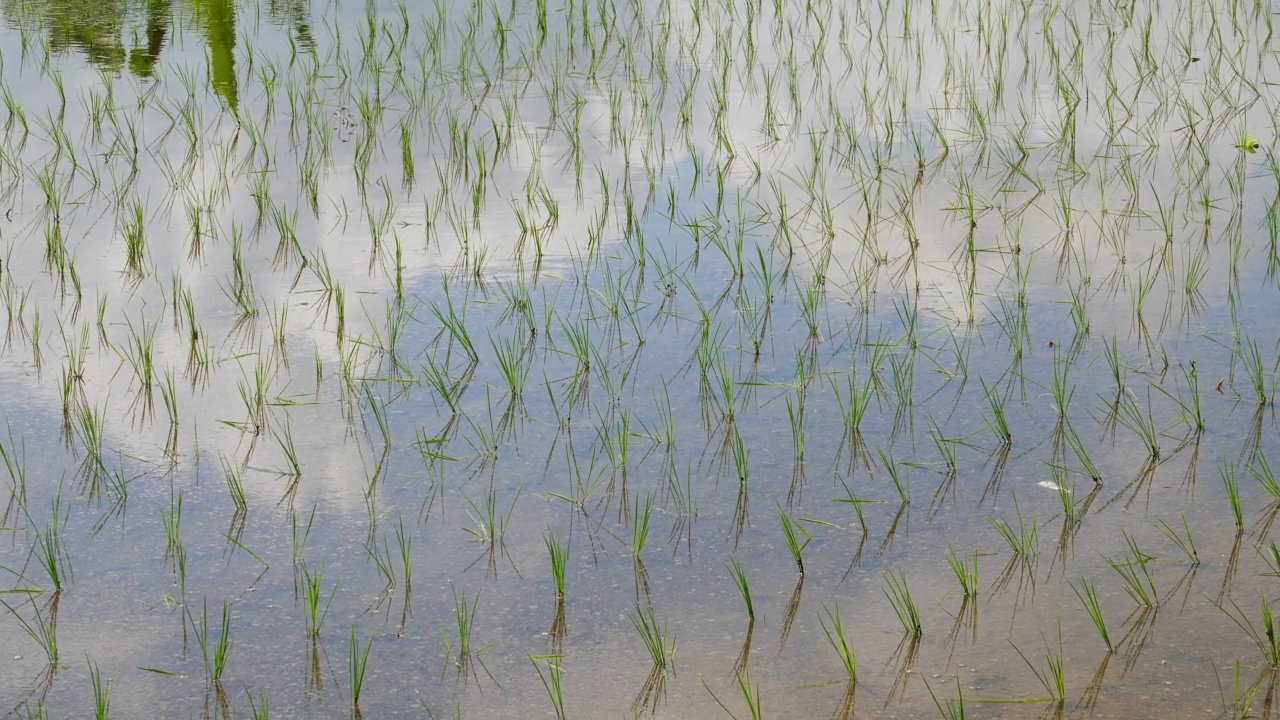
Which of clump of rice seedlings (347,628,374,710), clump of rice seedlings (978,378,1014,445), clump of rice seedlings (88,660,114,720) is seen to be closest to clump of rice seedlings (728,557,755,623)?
clump of rice seedlings (347,628,374,710)

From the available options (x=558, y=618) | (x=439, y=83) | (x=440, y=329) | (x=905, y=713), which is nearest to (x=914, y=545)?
(x=905, y=713)

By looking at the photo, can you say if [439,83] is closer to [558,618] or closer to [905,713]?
[558,618]

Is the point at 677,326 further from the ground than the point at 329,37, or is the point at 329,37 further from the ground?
the point at 329,37

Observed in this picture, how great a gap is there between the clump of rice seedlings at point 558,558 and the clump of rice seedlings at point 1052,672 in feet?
2.42

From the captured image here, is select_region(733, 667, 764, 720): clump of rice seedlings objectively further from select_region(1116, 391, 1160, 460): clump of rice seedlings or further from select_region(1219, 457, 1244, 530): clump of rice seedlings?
select_region(1116, 391, 1160, 460): clump of rice seedlings

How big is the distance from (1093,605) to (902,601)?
302mm

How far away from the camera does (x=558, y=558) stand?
87.8 inches

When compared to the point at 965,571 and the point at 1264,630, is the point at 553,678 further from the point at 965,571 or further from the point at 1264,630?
the point at 1264,630

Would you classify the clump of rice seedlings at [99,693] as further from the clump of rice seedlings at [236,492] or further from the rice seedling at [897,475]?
the rice seedling at [897,475]

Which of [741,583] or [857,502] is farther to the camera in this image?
[857,502]

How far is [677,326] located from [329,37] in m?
3.97

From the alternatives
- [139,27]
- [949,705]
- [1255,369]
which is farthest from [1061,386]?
[139,27]

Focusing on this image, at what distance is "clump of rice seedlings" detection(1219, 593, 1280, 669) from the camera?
6.56ft

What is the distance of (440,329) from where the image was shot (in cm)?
338
